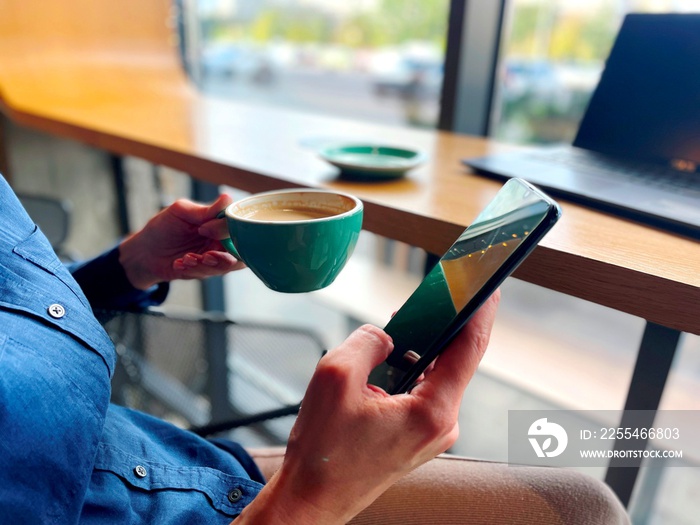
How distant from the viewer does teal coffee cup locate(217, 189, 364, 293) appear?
1.54ft

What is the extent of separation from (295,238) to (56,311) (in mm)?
232

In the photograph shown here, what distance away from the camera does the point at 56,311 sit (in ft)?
1.62

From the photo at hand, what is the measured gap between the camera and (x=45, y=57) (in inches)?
68.8

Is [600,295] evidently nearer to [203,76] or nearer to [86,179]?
[86,179]

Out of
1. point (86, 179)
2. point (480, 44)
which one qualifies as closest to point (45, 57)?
point (86, 179)

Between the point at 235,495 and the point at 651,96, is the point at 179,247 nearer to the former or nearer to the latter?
the point at 235,495

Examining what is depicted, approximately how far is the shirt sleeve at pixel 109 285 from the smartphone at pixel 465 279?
424mm

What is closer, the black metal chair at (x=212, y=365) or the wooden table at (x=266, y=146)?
the wooden table at (x=266, y=146)

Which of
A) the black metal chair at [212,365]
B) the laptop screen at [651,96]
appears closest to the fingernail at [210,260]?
the black metal chair at [212,365]

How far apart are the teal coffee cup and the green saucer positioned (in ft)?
0.74

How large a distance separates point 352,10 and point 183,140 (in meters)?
1.07

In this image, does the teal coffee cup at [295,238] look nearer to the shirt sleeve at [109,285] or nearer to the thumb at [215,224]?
the thumb at [215,224]

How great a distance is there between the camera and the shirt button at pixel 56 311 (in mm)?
488

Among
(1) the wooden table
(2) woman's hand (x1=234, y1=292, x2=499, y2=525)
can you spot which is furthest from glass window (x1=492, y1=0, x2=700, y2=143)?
(2) woman's hand (x1=234, y1=292, x2=499, y2=525)
